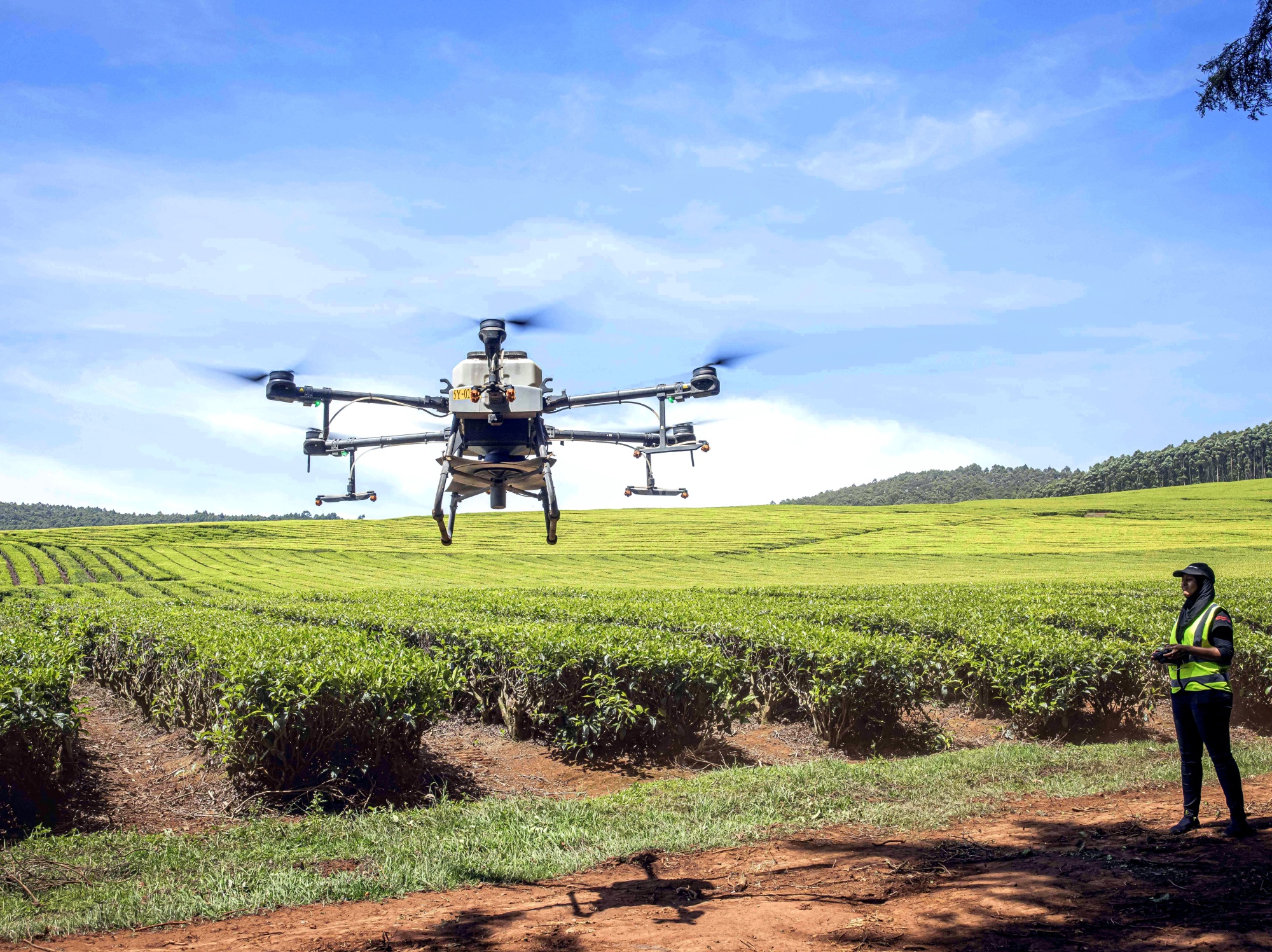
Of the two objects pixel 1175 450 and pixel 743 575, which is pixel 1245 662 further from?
pixel 1175 450

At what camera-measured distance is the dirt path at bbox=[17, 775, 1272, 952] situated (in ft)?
13.0

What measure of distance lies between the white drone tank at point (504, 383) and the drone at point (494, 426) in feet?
0.04

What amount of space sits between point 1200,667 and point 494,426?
12.3m

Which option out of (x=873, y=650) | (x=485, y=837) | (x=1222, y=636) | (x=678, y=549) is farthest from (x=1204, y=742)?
(x=678, y=549)

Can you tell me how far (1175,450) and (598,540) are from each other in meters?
114

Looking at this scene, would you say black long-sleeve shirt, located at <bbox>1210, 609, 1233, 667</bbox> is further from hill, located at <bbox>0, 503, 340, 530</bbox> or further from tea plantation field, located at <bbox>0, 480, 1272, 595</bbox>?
hill, located at <bbox>0, 503, 340, 530</bbox>

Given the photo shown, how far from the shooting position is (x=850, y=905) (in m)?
4.45

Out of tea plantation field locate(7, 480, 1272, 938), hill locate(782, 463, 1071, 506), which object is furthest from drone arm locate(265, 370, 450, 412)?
hill locate(782, 463, 1071, 506)

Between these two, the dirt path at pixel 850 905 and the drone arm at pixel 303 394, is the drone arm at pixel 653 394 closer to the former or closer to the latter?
the drone arm at pixel 303 394

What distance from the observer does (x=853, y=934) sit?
403 cm

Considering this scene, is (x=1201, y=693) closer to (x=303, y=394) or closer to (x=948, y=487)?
(x=303, y=394)

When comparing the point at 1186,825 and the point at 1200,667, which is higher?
the point at 1200,667

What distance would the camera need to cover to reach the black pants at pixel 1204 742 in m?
5.66

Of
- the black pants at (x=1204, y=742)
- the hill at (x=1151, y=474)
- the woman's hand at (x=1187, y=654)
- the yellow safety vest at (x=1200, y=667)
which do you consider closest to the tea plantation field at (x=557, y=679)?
the black pants at (x=1204, y=742)
